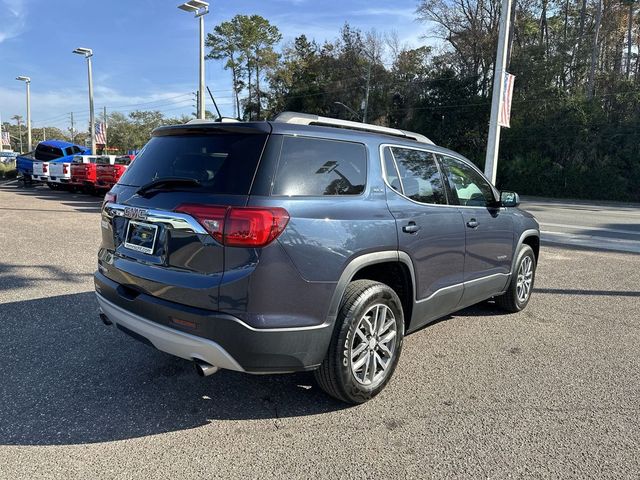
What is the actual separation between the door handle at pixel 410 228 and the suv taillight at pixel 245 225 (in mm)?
1106

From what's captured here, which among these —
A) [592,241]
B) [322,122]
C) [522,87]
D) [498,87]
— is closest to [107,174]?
[498,87]

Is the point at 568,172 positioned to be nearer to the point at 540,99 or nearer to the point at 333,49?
the point at 540,99

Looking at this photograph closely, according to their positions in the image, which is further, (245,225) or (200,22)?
(200,22)

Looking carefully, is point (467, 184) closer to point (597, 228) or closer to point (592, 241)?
point (592, 241)

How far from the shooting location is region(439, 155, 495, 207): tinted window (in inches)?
173

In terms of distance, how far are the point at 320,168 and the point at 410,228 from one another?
2.89 ft

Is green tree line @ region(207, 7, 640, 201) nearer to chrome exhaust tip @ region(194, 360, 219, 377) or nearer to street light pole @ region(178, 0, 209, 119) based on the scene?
street light pole @ region(178, 0, 209, 119)

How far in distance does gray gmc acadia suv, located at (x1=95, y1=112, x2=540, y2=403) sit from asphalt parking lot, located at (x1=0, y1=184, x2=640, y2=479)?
0.40 metres

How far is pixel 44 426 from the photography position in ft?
9.79

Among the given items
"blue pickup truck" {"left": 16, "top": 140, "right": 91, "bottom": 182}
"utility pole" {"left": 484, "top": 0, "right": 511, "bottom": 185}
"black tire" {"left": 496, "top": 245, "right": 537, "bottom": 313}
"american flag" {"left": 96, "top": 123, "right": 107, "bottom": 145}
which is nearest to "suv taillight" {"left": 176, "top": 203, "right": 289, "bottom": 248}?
"black tire" {"left": 496, "top": 245, "right": 537, "bottom": 313}

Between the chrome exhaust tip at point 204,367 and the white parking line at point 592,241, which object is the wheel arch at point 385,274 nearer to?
the chrome exhaust tip at point 204,367

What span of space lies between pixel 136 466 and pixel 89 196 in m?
19.1

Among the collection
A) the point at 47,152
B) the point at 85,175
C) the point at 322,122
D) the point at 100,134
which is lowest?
the point at 85,175

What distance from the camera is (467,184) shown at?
15.2 feet
